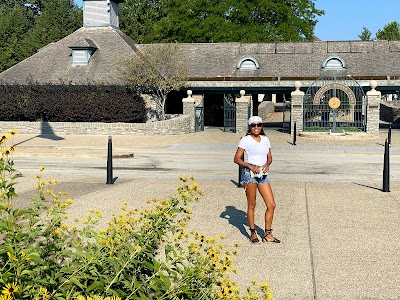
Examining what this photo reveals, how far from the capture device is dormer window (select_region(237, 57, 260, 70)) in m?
39.1

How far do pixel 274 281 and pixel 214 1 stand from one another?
49.8 m

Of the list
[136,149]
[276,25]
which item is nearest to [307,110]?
[136,149]

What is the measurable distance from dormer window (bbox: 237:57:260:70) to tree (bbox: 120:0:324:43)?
13661mm

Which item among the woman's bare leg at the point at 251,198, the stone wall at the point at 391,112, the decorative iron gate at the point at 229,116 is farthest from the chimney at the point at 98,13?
the woman's bare leg at the point at 251,198

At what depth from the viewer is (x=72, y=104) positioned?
3375 cm

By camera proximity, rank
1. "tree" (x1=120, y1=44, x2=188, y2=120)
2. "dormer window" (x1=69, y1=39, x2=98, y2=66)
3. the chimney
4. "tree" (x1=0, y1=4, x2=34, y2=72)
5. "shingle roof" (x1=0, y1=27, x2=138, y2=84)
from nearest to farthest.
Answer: "tree" (x1=120, y1=44, x2=188, y2=120)
"shingle roof" (x1=0, y1=27, x2=138, y2=84)
"dormer window" (x1=69, y1=39, x2=98, y2=66)
the chimney
"tree" (x1=0, y1=4, x2=34, y2=72)

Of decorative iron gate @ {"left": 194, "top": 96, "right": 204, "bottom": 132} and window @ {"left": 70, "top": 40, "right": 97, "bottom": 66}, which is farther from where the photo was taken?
window @ {"left": 70, "top": 40, "right": 97, "bottom": 66}

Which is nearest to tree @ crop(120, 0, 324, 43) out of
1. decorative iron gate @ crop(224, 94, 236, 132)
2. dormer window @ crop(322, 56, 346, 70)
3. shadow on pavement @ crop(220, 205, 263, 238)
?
dormer window @ crop(322, 56, 346, 70)

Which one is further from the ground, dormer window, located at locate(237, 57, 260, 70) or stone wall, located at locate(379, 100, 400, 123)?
dormer window, located at locate(237, 57, 260, 70)

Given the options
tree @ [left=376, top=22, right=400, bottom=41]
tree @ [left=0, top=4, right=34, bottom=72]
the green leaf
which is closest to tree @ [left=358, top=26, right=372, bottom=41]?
tree @ [left=376, top=22, right=400, bottom=41]

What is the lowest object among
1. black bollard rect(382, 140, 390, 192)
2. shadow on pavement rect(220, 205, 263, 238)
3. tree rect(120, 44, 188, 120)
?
shadow on pavement rect(220, 205, 263, 238)

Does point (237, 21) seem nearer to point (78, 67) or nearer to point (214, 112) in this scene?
point (214, 112)

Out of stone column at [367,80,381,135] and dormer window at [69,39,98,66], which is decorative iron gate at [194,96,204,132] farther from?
stone column at [367,80,381,135]

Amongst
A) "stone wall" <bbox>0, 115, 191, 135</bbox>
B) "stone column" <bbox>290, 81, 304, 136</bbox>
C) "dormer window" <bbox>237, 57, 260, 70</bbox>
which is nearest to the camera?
"stone wall" <bbox>0, 115, 191, 135</bbox>
